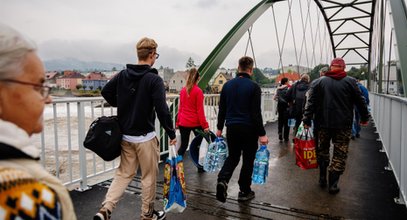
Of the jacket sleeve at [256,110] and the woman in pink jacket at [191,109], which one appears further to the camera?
the woman in pink jacket at [191,109]

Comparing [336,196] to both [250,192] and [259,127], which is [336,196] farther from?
[259,127]

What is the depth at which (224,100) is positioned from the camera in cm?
355

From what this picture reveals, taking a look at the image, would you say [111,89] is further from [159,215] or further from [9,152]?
[9,152]

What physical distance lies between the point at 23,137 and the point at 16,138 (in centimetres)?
3

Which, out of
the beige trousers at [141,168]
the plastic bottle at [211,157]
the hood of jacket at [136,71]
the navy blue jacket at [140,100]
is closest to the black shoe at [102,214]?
the beige trousers at [141,168]

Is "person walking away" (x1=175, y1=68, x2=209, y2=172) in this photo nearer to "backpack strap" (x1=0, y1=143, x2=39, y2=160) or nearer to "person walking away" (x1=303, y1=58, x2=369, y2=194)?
"person walking away" (x1=303, y1=58, x2=369, y2=194)

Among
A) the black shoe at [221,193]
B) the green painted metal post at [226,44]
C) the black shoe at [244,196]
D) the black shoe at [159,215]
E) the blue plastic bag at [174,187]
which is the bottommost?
the black shoe at [244,196]

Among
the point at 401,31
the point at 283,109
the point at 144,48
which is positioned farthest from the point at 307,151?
the point at 283,109

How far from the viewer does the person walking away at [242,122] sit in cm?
333

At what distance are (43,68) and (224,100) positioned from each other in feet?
8.88

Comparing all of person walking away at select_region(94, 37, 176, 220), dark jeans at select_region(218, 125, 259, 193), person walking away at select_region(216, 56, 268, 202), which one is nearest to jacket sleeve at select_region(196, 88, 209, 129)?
person walking away at select_region(216, 56, 268, 202)

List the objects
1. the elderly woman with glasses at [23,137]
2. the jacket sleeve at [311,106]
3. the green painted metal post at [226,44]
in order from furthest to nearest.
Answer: the green painted metal post at [226,44], the jacket sleeve at [311,106], the elderly woman with glasses at [23,137]

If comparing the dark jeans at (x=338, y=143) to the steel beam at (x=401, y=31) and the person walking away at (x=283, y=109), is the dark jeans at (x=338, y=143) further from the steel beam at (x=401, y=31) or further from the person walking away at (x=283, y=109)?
the person walking away at (x=283, y=109)

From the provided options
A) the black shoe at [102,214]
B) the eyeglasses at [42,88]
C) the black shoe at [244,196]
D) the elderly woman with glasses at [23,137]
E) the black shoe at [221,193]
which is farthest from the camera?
the black shoe at [244,196]
